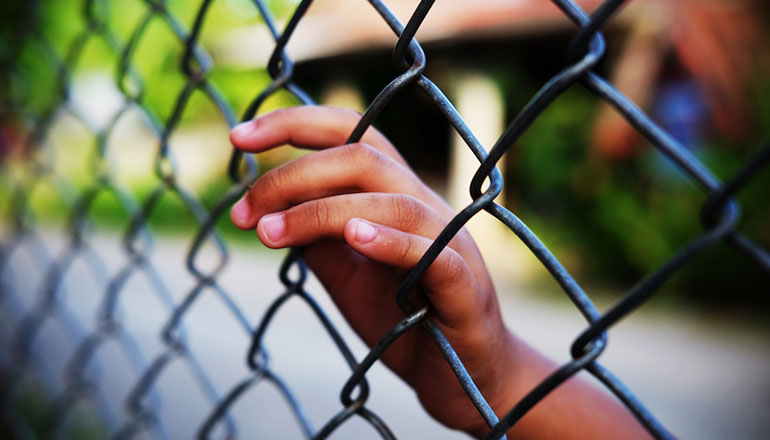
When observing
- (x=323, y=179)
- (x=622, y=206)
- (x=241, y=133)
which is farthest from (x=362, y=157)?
(x=622, y=206)

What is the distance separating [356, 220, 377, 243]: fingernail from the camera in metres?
0.61

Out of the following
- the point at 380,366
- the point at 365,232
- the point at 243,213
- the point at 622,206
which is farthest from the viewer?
the point at 622,206

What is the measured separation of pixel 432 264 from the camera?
0.63 meters

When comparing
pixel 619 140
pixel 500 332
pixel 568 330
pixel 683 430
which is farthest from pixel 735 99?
pixel 500 332

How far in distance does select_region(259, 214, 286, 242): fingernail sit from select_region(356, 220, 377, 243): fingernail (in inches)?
4.2

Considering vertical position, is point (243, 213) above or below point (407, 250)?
above

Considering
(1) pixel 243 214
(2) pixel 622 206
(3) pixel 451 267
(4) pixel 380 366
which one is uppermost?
(2) pixel 622 206

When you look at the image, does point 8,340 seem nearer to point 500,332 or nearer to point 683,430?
point 500,332

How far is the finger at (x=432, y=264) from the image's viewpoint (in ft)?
2.00

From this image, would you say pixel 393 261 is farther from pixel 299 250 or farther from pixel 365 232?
pixel 299 250

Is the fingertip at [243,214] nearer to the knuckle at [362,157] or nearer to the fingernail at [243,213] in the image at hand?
the fingernail at [243,213]

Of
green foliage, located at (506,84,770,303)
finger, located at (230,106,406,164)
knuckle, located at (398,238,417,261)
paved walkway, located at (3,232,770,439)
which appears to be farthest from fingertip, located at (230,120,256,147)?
green foliage, located at (506,84,770,303)

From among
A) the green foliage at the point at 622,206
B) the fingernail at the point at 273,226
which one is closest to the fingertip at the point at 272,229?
the fingernail at the point at 273,226

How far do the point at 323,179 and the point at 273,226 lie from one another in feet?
0.26
